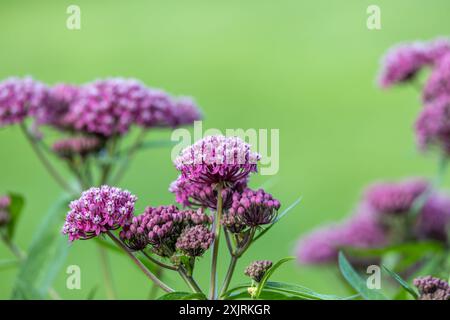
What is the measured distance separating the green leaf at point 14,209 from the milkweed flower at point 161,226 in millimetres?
705

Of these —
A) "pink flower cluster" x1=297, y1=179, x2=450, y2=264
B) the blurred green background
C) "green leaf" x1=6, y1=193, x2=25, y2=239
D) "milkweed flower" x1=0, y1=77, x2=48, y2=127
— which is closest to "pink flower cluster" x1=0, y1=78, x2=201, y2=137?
"milkweed flower" x1=0, y1=77, x2=48, y2=127

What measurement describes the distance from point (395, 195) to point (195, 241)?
1.29 metres

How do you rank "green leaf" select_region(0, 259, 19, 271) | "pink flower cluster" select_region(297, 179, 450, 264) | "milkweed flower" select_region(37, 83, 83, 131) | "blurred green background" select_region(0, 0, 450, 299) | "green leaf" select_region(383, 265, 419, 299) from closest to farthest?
"green leaf" select_region(383, 265, 419, 299)
"green leaf" select_region(0, 259, 19, 271)
"milkweed flower" select_region(37, 83, 83, 131)
"pink flower cluster" select_region(297, 179, 450, 264)
"blurred green background" select_region(0, 0, 450, 299)

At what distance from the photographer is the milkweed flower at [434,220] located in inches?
78.3

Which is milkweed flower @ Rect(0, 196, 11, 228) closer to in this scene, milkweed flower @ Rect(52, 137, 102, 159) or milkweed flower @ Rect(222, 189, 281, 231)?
milkweed flower @ Rect(52, 137, 102, 159)

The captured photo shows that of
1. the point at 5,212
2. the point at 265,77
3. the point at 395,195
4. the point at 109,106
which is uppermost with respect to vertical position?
the point at 265,77

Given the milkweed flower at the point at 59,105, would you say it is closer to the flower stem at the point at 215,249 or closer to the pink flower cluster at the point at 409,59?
the flower stem at the point at 215,249

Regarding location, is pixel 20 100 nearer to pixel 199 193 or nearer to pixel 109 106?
pixel 109 106

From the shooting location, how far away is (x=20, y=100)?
1.67m

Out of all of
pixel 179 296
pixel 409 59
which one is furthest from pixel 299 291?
pixel 409 59

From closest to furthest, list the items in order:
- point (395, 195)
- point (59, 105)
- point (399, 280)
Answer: point (399, 280) < point (59, 105) < point (395, 195)

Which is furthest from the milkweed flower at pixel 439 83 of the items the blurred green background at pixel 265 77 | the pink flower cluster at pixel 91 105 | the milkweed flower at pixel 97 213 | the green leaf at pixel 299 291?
the blurred green background at pixel 265 77

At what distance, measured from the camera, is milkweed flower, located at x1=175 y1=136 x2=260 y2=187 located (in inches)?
37.1

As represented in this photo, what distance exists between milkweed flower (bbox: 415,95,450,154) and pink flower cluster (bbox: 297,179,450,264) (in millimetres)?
271
